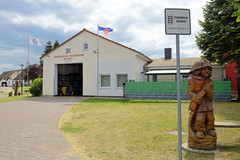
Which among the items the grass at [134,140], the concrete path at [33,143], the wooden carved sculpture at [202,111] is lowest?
the concrete path at [33,143]

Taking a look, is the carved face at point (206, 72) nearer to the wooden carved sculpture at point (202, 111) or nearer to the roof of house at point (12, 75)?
the wooden carved sculpture at point (202, 111)

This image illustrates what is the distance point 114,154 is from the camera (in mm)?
4598

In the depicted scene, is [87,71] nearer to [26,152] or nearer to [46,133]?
[46,133]

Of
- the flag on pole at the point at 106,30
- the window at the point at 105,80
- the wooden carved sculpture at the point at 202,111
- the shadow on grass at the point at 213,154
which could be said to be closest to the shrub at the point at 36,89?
the window at the point at 105,80

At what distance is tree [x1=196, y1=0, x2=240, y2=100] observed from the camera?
13836 mm

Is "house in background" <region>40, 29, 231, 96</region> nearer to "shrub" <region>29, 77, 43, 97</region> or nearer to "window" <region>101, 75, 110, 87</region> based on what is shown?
"window" <region>101, 75, 110, 87</region>

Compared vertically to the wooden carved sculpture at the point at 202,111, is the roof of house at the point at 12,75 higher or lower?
higher

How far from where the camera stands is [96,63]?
67.7 feet

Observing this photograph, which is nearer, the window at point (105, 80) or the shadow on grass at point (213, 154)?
the shadow on grass at point (213, 154)

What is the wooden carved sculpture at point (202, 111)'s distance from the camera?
15.1 ft

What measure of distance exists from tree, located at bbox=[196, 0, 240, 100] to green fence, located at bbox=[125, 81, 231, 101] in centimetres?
221

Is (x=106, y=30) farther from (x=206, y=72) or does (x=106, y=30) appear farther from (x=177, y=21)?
(x=177, y=21)

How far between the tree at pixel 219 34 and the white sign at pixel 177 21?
1179 centimetres

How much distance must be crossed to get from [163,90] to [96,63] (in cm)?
826
